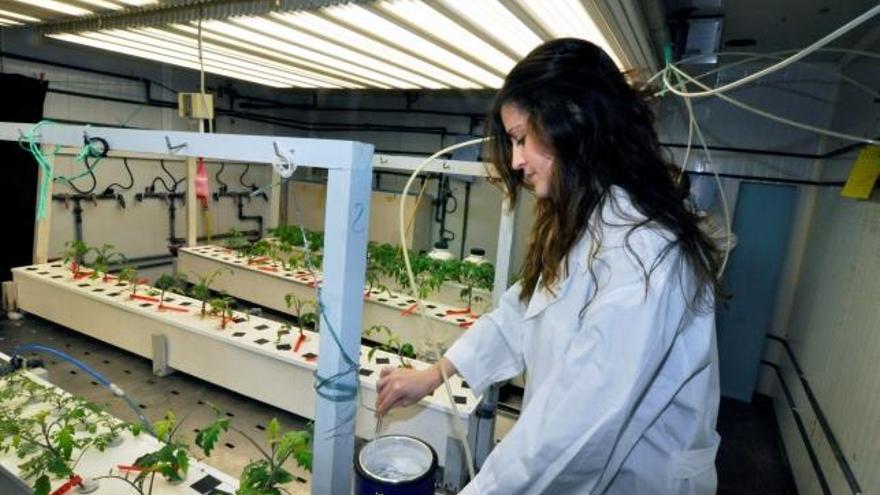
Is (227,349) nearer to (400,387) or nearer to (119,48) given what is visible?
(400,387)

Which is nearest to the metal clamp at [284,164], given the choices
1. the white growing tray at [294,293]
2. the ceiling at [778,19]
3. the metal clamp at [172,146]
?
the metal clamp at [172,146]

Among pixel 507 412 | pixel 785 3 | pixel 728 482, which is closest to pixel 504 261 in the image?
pixel 507 412

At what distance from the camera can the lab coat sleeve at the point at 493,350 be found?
4.15 ft

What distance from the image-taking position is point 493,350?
128 cm

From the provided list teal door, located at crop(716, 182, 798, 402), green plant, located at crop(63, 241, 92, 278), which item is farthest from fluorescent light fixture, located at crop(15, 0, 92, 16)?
teal door, located at crop(716, 182, 798, 402)

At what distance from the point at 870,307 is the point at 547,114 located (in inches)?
91.7

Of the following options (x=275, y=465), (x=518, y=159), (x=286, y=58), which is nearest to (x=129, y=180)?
(x=286, y=58)

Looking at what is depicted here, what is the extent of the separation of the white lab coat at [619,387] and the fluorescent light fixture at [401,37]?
1691 millimetres

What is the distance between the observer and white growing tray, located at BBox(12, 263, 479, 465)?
2.06m

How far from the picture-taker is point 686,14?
88.1 inches

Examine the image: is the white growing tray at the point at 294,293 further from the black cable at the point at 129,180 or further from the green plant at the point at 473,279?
the black cable at the point at 129,180

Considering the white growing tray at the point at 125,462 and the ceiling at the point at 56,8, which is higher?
the ceiling at the point at 56,8

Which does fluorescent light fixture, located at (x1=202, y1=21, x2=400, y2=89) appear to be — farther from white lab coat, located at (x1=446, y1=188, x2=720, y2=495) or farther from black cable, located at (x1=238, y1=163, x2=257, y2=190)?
black cable, located at (x1=238, y1=163, x2=257, y2=190)

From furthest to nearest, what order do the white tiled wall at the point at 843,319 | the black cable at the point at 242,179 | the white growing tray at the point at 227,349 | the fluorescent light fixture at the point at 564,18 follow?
the black cable at the point at 242,179
the white growing tray at the point at 227,349
the white tiled wall at the point at 843,319
the fluorescent light fixture at the point at 564,18
